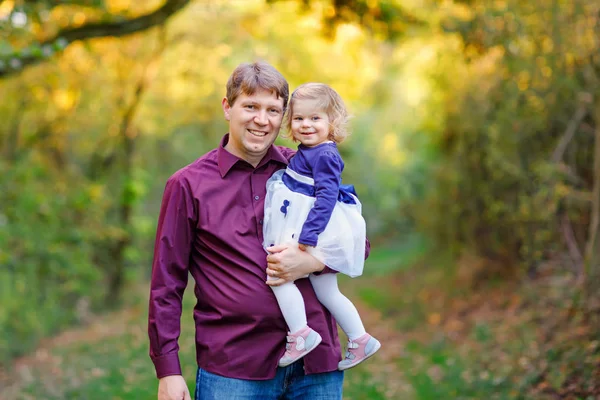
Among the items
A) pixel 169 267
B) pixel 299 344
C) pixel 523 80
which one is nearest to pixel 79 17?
pixel 523 80

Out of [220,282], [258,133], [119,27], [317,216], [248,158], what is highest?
[119,27]

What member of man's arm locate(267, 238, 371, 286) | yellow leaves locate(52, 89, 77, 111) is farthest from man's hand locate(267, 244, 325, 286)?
yellow leaves locate(52, 89, 77, 111)

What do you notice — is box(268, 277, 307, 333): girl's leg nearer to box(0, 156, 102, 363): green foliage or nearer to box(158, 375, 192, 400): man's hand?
box(158, 375, 192, 400): man's hand

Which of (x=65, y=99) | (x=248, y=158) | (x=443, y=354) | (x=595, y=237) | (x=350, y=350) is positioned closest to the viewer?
(x=248, y=158)

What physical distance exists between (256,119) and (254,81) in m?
0.15

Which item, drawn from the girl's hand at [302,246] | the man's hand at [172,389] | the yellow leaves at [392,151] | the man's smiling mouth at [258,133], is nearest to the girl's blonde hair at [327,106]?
the man's smiling mouth at [258,133]

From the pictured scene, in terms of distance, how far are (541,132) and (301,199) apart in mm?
→ 6758

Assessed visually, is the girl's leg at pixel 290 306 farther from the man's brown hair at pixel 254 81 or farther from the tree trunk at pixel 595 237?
the tree trunk at pixel 595 237

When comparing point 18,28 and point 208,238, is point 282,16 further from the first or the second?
point 208,238

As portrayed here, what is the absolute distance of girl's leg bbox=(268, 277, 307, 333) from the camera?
273 cm

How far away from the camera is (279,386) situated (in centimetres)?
286

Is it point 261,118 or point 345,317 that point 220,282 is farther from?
point 261,118

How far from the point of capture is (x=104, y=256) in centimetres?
1380

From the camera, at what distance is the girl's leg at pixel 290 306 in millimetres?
2734
